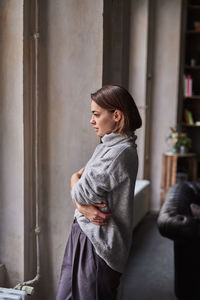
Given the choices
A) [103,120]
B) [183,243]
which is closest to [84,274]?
[103,120]

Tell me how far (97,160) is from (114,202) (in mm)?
200

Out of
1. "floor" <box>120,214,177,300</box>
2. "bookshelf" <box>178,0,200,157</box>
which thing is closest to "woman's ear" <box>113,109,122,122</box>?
"floor" <box>120,214,177,300</box>

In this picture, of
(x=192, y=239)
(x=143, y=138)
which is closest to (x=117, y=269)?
(x=192, y=239)

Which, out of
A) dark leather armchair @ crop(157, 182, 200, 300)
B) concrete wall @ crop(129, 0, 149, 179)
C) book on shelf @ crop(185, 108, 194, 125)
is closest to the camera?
dark leather armchair @ crop(157, 182, 200, 300)

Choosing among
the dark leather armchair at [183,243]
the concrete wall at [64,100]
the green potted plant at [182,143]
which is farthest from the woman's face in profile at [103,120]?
the green potted plant at [182,143]

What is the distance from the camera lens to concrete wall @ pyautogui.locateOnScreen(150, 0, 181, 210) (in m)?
4.97

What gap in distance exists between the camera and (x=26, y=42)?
78.0 inches

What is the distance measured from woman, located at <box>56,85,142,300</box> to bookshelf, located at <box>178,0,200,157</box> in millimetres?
3940

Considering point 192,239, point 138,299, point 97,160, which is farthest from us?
point 138,299

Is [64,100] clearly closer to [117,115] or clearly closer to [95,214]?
[117,115]

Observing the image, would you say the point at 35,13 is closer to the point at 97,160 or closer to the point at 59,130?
the point at 59,130

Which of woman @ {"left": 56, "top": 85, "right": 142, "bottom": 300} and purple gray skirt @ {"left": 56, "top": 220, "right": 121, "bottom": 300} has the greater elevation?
woman @ {"left": 56, "top": 85, "right": 142, "bottom": 300}

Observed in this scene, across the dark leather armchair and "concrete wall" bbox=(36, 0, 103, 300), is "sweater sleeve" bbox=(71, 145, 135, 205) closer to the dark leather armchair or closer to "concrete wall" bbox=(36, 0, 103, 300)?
"concrete wall" bbox=(36, 0, 103, 300)

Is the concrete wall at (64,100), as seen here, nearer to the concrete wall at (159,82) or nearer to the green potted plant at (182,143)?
the concrete wall at (159,82)
